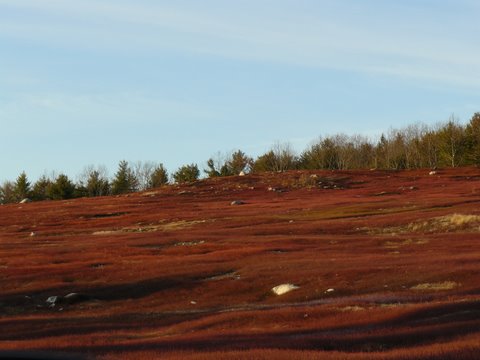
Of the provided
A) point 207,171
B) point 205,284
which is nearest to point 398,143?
point 207,171

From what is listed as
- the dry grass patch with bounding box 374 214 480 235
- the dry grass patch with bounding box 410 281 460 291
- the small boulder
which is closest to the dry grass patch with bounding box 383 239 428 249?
the dry grass patch with bounding box 374 214 480 235

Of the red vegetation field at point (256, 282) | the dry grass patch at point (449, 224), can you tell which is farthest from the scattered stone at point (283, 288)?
the dry grass patch at point (449, 224)

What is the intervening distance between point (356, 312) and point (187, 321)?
24.5 ft

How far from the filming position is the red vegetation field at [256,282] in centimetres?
2122

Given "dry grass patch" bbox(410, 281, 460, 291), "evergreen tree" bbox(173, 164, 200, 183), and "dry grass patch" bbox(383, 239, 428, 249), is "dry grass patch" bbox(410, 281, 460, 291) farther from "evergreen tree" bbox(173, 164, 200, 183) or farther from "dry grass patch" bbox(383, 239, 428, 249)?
"evergreen tree" bbox(173, 164, 200, 183)

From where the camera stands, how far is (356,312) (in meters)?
26.6

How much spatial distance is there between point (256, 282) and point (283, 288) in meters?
3.00

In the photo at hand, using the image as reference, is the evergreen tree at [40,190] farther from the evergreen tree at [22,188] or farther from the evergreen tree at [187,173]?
the evergreen tree at [187,173]

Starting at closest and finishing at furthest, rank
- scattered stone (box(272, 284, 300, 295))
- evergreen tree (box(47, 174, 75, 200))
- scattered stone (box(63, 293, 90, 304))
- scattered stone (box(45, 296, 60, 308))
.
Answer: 1. scattered stone (box(272, 284, 300, 295))
2. scattered stone (box(45, 296, 60, 308))
3. scattered stone (box(63, 293, 90, 304))
4. evergreen tree (box(47, 174, 75, 200))

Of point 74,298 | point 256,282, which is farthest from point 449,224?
point 74,298

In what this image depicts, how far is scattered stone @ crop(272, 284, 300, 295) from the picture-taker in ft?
125

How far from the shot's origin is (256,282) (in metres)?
40.9

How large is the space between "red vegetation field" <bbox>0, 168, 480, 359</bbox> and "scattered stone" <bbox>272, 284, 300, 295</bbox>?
437 millimetres

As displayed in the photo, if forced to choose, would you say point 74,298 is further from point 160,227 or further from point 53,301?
point 160,227
